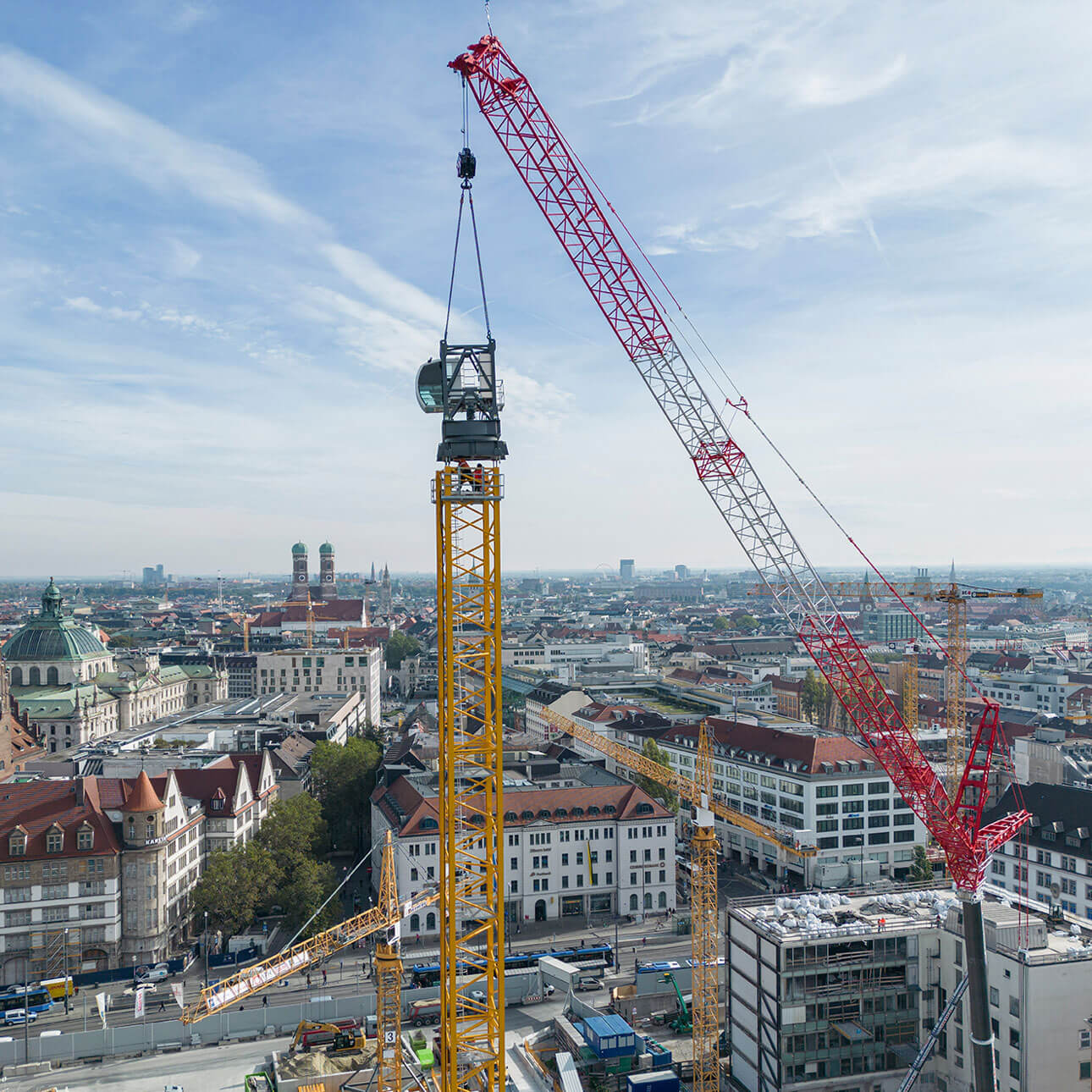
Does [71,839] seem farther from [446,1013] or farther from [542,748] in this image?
[542,748]

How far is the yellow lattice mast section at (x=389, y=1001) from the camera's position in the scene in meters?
42.7

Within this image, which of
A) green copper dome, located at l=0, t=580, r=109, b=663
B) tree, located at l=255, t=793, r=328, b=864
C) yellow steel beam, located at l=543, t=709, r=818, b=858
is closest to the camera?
tree, located at l=255, t=793, r=328, b=864

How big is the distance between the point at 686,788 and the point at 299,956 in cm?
3736

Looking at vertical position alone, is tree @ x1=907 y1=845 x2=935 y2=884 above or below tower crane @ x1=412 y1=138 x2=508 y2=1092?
below

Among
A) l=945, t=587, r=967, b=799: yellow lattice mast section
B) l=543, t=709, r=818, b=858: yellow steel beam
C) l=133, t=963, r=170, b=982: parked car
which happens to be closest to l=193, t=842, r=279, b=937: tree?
l=133, t=963, r=170, b=982: parked car

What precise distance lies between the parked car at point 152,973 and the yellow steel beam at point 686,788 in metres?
36.6

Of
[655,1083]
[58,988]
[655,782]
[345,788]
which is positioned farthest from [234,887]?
[655,782]

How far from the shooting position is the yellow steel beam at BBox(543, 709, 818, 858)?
77.8 metres

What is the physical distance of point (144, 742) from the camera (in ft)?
315

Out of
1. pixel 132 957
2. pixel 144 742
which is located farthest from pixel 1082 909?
pixel 144 742

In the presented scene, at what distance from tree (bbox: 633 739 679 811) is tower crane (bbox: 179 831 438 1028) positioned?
32978 millimetres

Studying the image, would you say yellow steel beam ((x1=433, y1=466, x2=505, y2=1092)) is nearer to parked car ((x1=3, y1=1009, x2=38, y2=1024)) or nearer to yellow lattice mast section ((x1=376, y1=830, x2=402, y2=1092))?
yellow lattice mast section ((x1=376, y1=830, x2=402, y2=1092))

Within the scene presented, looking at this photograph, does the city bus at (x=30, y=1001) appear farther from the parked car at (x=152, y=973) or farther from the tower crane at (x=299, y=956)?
the tower crane at (x=299, y=956)

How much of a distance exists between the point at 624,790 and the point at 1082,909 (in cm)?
3221
